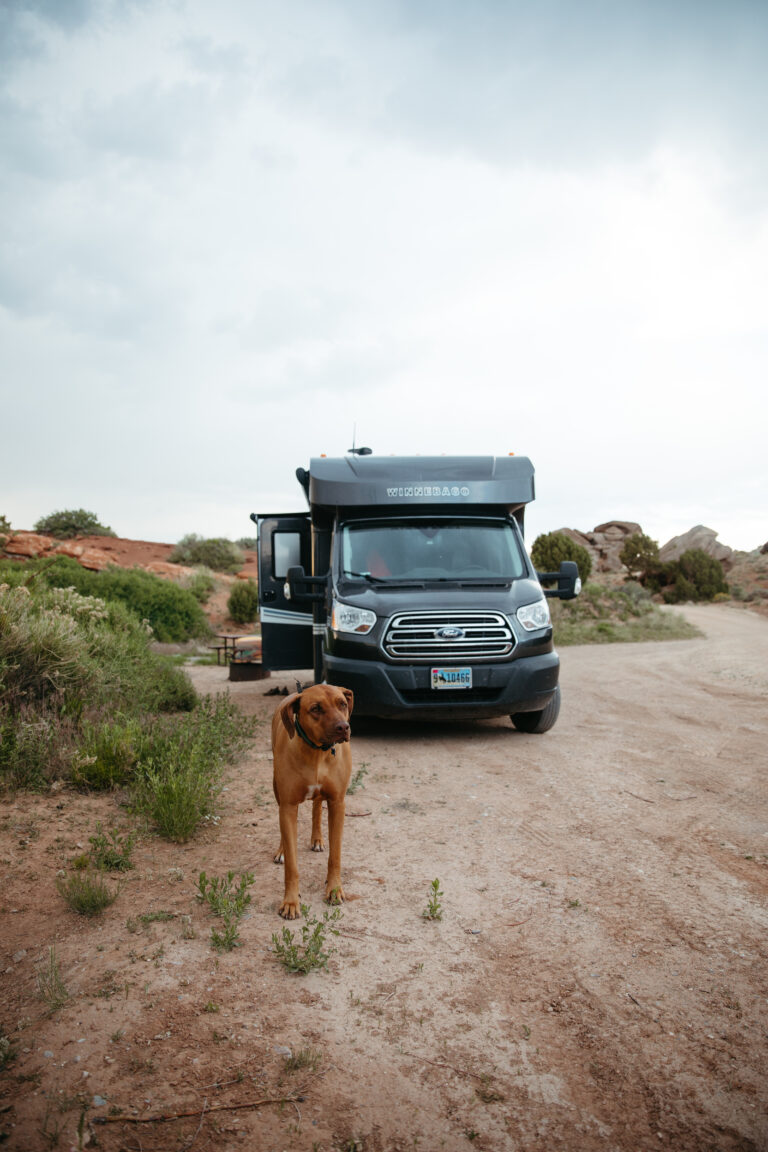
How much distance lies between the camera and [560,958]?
10.8 ft

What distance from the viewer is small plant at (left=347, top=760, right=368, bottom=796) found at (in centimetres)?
593

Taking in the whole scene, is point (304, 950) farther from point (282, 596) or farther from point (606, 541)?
point (606, 541)

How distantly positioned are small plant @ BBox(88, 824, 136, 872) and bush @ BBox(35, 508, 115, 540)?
37.0 meters

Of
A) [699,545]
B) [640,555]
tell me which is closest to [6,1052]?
[640,555]

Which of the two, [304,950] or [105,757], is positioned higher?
[105,757]

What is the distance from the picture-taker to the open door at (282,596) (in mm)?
10062

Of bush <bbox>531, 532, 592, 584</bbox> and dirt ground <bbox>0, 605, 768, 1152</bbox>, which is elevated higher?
bush <bbox>531, 532, 592, 584</bbox>

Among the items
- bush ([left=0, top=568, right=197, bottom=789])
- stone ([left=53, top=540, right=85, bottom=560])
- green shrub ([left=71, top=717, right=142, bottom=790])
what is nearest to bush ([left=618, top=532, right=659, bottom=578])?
stone ([left=53, top=540, right=85, bottom=560])

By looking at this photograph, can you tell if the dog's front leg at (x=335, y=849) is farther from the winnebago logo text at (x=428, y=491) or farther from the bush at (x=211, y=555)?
the bush at (x=211, y=555)

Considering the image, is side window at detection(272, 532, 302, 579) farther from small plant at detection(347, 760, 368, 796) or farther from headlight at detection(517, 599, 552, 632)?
small plant at detection(347, 760, 368, 796)

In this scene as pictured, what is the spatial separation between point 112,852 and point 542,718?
16.4 feet

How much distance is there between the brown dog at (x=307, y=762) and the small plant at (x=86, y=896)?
87cm

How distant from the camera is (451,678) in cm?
737

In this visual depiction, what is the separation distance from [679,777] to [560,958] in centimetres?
353
